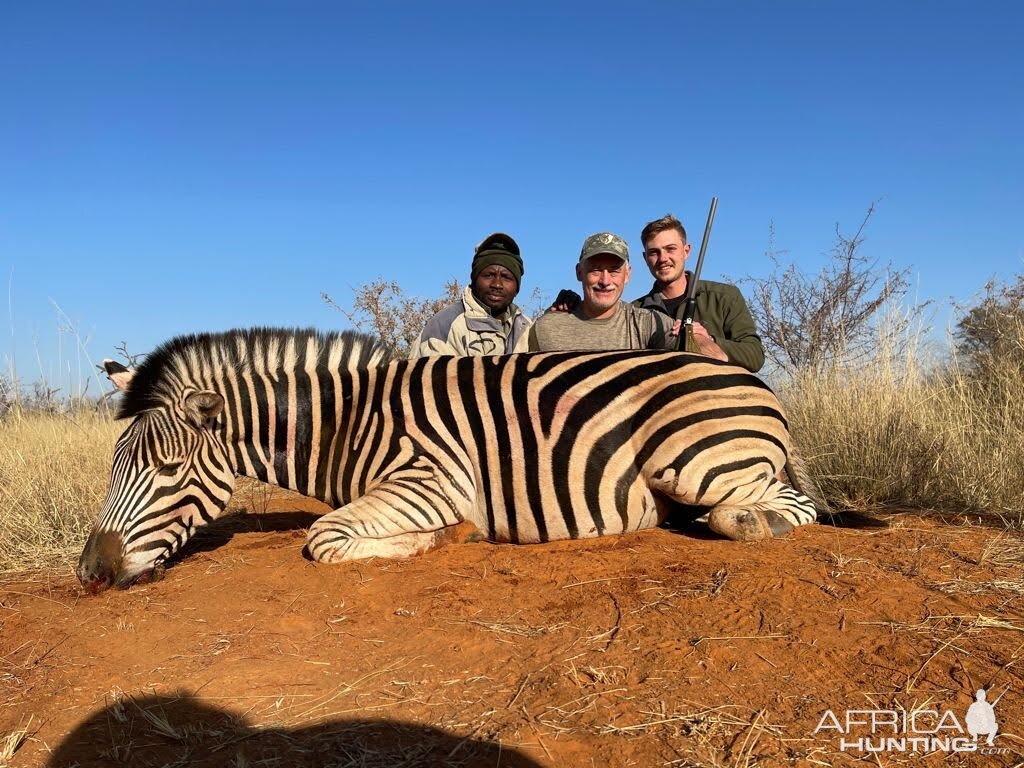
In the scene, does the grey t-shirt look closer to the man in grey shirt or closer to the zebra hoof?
the man in grey shirt

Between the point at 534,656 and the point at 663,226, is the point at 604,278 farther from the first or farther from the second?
the point at 534,656

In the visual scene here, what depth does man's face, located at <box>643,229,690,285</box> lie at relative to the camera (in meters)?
5.58

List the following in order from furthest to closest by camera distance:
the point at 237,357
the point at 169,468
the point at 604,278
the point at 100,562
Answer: the point at 604,278, the point at 237,357, the point at 169,468, the point at 100,562

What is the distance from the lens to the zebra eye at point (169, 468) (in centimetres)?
350

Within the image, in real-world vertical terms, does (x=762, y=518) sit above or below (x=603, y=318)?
below

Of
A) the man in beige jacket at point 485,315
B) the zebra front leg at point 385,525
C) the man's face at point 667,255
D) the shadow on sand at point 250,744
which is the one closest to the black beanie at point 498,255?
the man in beige jacket at point 485,315

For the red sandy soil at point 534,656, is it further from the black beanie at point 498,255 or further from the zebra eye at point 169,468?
the black beanie at point 498,255

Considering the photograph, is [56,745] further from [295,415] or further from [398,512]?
[295,415]

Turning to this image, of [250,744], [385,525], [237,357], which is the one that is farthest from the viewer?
[237,357]

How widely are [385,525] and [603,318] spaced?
8.22 ft

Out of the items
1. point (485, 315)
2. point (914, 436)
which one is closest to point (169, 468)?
point (485, 315)

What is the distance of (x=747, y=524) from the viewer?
328 centimetres

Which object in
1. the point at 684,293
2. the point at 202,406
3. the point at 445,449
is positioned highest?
the point at 684,293

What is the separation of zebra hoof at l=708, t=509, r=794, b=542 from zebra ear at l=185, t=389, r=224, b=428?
2.63m
